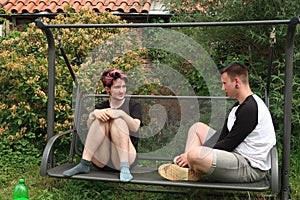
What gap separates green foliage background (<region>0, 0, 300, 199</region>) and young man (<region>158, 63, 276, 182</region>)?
1.28 meters

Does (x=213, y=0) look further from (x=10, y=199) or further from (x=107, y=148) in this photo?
(x=10, y=199)

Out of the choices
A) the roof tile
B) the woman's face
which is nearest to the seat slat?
the woman's face

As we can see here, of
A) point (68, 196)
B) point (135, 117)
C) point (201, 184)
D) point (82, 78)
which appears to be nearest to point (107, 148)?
point (135, 117)

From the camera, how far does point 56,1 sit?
8484 millimetres

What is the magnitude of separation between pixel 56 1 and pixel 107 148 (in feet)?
18.4

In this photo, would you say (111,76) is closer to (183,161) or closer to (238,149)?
(183,161)

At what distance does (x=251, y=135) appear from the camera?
124 inches

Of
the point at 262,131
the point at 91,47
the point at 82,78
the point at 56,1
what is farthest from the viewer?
the point at 56,1

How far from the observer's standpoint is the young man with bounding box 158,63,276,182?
3090mm

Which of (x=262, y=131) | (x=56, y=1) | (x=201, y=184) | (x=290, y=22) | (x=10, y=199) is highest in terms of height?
(x=56, y=1)

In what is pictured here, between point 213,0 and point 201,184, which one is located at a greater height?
point 213,0

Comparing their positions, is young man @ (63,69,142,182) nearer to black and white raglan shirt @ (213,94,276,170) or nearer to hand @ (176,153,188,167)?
hand @ (176,153,188,167)

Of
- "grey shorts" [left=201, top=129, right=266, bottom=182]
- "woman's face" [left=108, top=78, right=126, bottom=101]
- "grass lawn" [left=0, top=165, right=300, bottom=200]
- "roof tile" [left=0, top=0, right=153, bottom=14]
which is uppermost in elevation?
"roof tile" [left=0, top=0, right=153, bottom=14]

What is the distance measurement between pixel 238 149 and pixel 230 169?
0.18m
